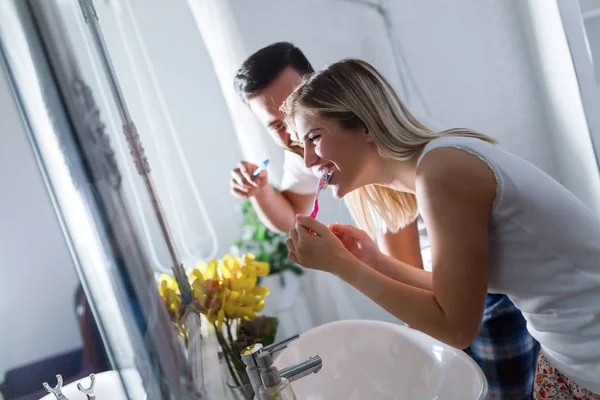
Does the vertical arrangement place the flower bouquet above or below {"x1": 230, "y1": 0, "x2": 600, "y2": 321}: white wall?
below

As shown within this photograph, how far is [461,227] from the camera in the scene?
68cm

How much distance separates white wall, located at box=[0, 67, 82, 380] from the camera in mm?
280

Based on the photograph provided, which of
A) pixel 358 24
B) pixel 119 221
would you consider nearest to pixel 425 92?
pixel 358 24

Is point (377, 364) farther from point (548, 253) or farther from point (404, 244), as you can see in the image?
point (548, 253)

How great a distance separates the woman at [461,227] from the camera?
0.69 meters

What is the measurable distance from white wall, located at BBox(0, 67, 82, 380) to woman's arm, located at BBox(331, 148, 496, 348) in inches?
19.5

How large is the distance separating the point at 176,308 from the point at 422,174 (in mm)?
354

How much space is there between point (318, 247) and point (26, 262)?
533 millimetres

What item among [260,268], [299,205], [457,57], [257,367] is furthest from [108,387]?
[457,57]

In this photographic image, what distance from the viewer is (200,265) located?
0.84 m

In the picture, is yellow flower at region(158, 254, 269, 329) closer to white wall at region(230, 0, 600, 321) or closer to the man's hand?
the man's hand

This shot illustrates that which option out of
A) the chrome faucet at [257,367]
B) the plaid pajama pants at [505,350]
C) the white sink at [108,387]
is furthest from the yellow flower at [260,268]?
the white sink at [108,387]

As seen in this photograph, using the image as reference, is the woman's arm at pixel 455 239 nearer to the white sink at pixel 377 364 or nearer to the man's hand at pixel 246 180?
the white sink at pixel 377 364

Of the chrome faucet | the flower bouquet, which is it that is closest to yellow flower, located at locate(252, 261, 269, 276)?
the flower bouquet
